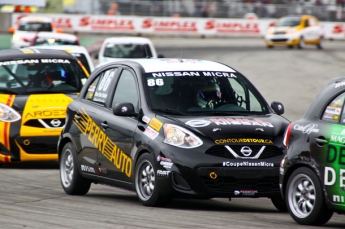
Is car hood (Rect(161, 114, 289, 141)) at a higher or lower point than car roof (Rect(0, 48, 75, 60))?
higher

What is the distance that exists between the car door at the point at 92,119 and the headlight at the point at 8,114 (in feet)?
8.32

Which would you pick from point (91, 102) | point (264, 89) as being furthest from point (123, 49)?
point (91, 102)

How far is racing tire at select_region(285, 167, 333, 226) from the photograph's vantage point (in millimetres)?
8156

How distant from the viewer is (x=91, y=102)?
36.1ft

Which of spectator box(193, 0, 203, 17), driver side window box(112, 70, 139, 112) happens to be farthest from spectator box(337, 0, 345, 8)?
driver side window box(112, 70, 139, 112)

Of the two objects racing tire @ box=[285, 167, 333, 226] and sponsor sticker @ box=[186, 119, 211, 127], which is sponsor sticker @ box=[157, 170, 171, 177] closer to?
sponsor sticker @ box=[186, 119, 211, 127]

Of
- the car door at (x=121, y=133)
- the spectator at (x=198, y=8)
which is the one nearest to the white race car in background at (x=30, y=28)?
the spectator at (x=198, y=8)

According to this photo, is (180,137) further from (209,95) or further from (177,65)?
(177,65)

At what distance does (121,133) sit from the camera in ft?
32.8

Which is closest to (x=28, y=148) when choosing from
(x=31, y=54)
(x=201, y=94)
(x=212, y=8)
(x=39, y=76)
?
(x=39, y=76)

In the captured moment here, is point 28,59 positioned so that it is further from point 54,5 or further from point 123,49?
point 54,5

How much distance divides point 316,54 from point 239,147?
35113 millimetres

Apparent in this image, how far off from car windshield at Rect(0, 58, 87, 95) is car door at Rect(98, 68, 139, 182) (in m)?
3.86

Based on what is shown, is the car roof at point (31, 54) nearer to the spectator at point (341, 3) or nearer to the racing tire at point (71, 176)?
the racing tire at point (71, 176)
